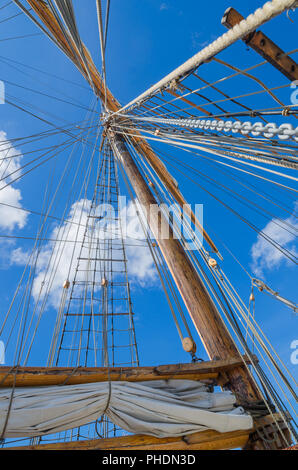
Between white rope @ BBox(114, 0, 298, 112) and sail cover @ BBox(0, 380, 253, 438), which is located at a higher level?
white rope @ BBox(114, 0, 298, 112)

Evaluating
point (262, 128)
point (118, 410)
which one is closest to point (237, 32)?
point (262, 128)

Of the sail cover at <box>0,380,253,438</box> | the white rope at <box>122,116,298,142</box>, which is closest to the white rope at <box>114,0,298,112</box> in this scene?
the white rope at <box>122,116,298,142</box>

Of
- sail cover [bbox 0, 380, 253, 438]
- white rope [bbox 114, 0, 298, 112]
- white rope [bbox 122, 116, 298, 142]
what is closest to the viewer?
white rope [bbox 114, 0, 298, 112]

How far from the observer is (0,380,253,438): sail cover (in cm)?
168

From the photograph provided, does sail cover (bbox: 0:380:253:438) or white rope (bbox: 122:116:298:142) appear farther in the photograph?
sail cover (bbox: 0:380:253:438)

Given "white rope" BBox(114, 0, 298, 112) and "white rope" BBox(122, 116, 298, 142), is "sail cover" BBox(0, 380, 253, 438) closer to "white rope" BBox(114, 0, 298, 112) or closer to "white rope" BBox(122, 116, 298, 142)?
"white rope" BBox(122, 116, 298, 142)

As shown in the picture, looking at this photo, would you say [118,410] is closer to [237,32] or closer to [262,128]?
[262,128]

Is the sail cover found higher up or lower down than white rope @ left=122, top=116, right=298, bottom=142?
lower down

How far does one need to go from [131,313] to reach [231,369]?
3093 mm

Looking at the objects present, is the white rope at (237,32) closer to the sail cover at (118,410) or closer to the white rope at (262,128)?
the white rope at (262,128)

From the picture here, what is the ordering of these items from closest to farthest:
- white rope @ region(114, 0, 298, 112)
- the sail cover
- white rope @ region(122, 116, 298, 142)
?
white rope @ region(114, 0, 298, 112) → white rope @ region(122, 116, 298, 142) → the sail cover

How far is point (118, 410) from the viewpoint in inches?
73.8

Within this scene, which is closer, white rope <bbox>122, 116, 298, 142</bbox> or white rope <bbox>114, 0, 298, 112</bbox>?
white rope <bbox>114, 0, 298, 112</bbox>
